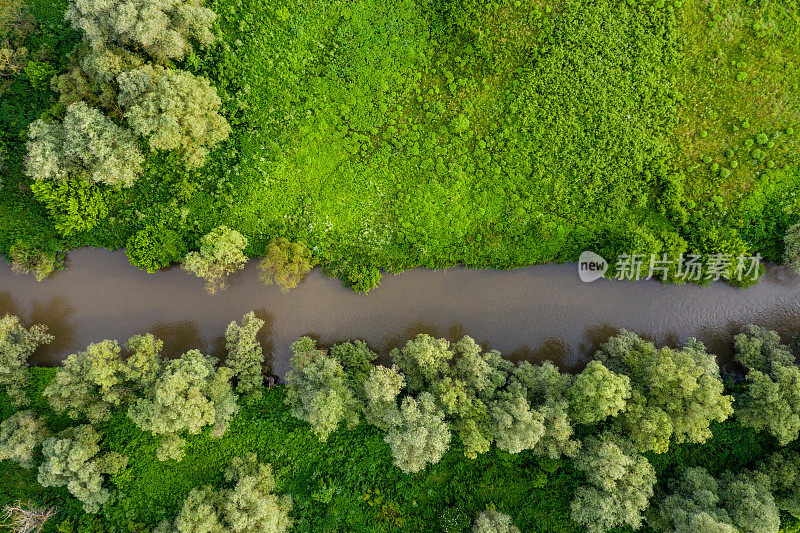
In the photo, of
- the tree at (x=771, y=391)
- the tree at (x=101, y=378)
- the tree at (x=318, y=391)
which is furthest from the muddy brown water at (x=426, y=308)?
the tree at (x=101, y=378)

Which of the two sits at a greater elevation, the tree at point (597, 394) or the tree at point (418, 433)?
the tree at point (597, 394)

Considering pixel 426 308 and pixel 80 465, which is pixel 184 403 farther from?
pixel 426 308

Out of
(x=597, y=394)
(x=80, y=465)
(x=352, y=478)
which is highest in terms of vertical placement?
(x=597, y=394)

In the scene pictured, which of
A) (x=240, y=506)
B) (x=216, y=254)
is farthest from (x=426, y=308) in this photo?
(x=240, y=506)

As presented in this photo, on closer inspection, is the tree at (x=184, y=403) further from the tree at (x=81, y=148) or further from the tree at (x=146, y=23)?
the tree at (x=146, y=23)

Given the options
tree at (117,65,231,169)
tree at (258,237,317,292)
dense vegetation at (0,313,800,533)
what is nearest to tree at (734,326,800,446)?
dense vegetation at (0,313,800,533)

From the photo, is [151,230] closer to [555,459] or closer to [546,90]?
[546,90]
